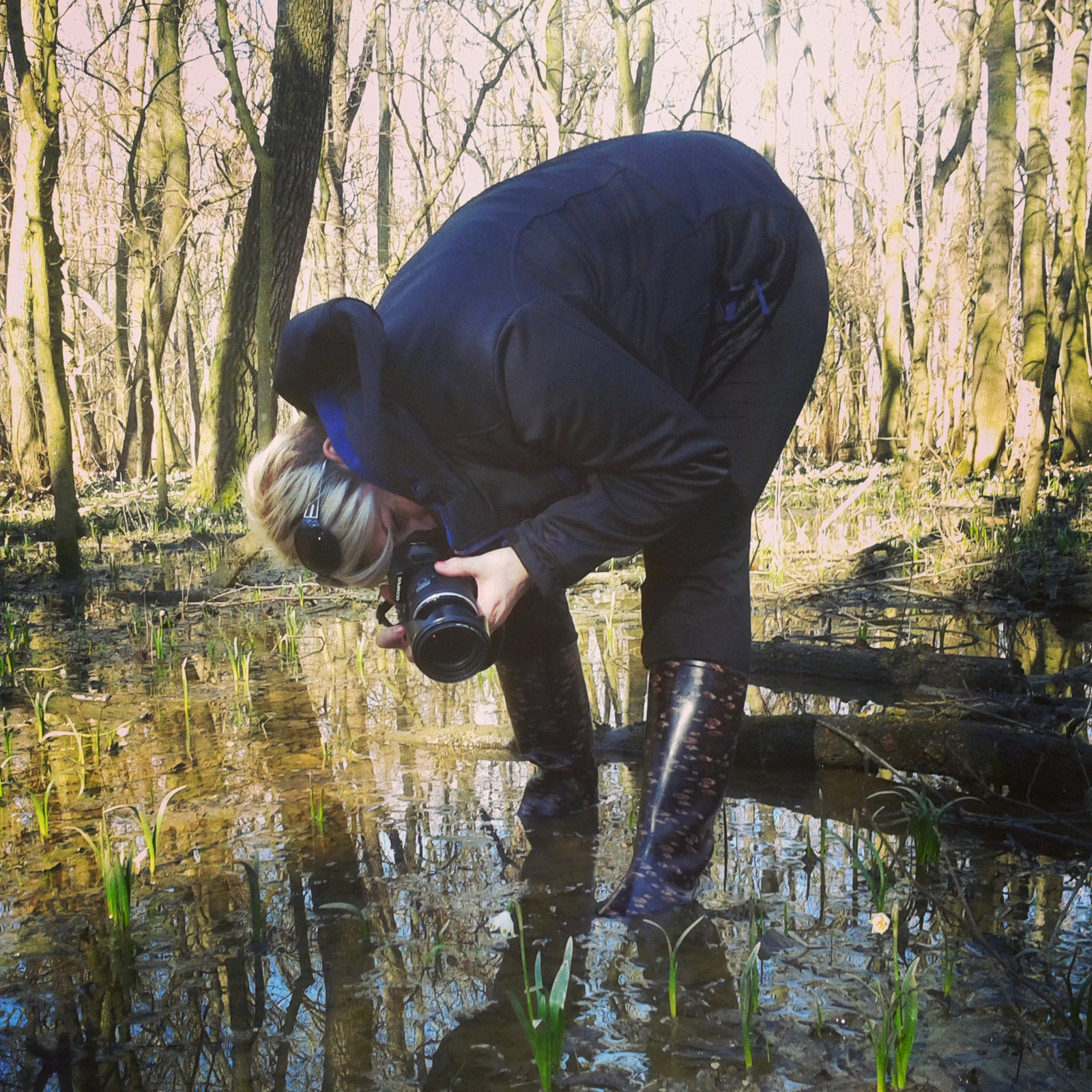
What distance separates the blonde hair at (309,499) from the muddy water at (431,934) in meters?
0.61

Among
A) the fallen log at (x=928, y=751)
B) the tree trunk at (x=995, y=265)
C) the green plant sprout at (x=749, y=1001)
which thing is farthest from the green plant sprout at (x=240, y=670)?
the tree trunk at (x=995, y=265)

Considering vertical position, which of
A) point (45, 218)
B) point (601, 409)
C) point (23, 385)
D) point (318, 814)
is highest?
point (23, 385)

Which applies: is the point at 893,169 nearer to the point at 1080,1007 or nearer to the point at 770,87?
the point at 770,87

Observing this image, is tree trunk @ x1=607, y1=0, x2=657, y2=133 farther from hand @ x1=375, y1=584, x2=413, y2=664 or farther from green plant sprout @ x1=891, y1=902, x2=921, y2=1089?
green plant sprout @ x1=891, y1=902, x2=921, y2=1089

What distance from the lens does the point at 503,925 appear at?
1995 millimetres

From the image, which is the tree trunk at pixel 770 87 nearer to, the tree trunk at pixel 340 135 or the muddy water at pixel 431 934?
the tree trunk at pixel 340 135

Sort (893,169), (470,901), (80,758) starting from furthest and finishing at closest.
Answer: (893,169) < (80,758) < (470,901)

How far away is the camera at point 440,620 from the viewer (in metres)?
1.70

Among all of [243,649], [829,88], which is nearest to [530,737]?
[243,649]

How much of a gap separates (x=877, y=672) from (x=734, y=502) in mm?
2006

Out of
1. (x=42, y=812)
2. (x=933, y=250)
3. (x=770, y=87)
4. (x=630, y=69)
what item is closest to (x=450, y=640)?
(x=42, y=812)

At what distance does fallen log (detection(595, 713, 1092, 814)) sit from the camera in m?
2.44

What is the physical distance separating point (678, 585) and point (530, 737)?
712 mm

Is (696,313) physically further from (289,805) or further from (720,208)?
(289,805)
